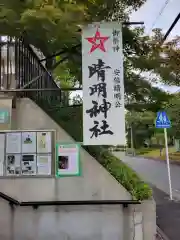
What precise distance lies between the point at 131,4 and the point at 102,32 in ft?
9.50

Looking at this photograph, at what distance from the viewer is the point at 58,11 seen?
207 inches

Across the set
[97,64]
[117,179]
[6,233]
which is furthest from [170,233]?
[97,64]

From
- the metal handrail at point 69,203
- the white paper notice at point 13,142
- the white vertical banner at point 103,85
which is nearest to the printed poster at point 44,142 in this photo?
the white paper notice at point 13,142

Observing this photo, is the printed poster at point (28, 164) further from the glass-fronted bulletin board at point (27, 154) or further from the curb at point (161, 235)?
the curb at point (161, 235)

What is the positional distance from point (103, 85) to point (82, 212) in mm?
2227

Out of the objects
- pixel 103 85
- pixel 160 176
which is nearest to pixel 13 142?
pixel 103 85

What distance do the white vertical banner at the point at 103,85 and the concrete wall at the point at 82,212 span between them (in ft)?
2.17

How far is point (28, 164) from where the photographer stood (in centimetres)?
609

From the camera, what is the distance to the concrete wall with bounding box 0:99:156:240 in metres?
5.93

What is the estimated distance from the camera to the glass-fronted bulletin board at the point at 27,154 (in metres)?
6.08

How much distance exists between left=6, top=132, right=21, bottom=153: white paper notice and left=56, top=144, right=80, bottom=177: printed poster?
69 centimetres

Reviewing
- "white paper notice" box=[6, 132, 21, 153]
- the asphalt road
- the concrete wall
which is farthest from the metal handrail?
the asphalt road

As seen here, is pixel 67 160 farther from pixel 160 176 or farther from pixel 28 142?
pixel 160 176

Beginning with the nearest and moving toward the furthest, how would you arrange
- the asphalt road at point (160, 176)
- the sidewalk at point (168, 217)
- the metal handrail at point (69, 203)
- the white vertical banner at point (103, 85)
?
1. the white vertical banner at point (103, 85)
2. the metal handrail at point (69, 203)
3. the sidewalk at point (168, 217)
4. the asphalt road at point (160, 176)
